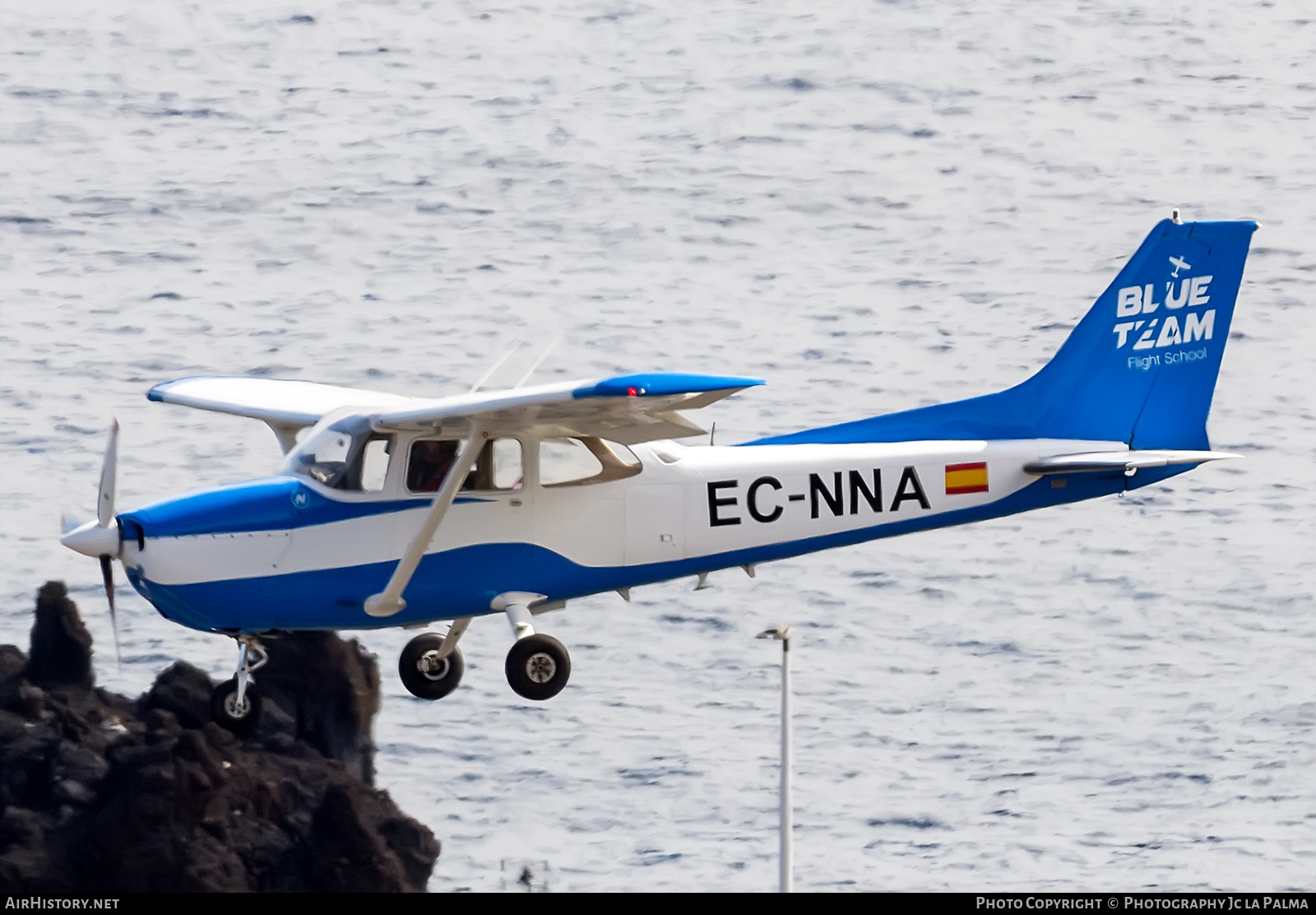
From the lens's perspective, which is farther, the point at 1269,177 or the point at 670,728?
the point at 1269,177

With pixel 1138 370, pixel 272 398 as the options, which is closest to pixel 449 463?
pixel 272 398

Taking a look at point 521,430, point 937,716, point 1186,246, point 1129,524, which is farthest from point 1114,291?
point 1129,524

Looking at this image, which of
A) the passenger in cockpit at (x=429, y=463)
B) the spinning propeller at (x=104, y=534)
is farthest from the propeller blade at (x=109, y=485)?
the passenger in cockpit at (x=429, y=463)

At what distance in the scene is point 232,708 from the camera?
1853 cm

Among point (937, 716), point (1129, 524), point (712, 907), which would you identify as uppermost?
point (712, 907)

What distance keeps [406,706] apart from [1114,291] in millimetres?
53346

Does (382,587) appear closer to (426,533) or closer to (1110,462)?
(426,533)

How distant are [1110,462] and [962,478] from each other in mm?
1312

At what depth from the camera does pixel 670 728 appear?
214 ft

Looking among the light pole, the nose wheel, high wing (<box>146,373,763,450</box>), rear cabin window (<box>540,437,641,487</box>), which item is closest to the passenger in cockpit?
high wing (<box>146,373,763,450</box>)

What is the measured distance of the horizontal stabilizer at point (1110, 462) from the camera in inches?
755

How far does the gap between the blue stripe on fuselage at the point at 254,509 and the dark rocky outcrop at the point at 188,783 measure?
15612 mm

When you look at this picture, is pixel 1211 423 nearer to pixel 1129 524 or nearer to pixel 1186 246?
pixel 1129 524

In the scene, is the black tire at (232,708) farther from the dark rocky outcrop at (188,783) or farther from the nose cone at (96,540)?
the dark rocky outcrop at (188,783)
